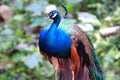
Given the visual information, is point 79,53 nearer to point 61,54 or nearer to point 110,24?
point 61,54

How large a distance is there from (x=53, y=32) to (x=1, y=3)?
146 inches

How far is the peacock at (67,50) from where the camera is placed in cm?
284

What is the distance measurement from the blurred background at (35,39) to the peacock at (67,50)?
4.47ft

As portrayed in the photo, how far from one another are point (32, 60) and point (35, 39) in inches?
30.4

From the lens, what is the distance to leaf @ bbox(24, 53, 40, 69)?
4691 mm

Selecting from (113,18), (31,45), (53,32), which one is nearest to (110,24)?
(113,18)

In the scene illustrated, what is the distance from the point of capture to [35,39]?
18.1 feet

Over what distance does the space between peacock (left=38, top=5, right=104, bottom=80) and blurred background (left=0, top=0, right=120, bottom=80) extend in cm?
136

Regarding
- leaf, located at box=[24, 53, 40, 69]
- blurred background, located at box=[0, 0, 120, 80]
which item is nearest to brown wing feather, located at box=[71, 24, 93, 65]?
blurred background, located at box=[0, 0, 120, 80]

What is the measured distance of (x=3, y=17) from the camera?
611 cm

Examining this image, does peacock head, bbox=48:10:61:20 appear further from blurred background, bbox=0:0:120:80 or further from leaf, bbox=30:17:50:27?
leaf, bbox=30:17:50:27

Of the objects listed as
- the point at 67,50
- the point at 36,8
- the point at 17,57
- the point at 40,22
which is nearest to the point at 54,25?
the point at 67,50

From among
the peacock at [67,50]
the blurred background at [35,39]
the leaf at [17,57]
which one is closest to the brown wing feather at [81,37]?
the peacock at [67,50]

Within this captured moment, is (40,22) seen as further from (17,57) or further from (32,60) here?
(17,57)
